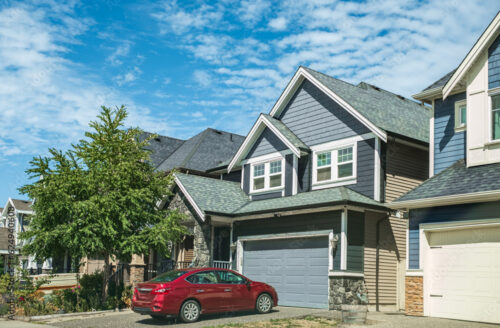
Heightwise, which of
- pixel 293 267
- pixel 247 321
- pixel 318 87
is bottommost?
pixel 247 321

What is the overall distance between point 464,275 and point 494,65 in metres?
6.16

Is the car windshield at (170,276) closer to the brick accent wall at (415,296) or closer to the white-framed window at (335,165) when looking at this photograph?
the brick accent wall at (415,296)

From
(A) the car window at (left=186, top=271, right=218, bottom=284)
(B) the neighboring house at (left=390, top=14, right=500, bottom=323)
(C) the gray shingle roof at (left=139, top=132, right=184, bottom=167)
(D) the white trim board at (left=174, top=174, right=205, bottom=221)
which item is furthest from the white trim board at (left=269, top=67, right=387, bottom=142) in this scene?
(C) the gray shingle roof at (left=139, top=132, right=184, bottom=167)

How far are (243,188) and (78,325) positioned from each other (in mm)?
10782

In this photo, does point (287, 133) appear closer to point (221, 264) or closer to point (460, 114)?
point (221, 264)

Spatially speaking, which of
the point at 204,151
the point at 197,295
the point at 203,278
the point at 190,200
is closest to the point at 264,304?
the point at 203,278

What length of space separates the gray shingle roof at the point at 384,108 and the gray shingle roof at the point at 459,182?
322cm

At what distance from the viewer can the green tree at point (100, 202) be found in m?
18.4

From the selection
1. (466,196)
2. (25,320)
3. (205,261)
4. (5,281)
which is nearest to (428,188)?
(466,196)

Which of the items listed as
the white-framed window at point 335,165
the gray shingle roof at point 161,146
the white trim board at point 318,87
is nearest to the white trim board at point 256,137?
the white trim board at point 318,87

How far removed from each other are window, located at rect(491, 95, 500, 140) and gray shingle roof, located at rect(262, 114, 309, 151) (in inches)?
304

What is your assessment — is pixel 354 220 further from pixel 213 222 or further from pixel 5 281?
pixel 5 281

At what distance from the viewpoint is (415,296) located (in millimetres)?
15773

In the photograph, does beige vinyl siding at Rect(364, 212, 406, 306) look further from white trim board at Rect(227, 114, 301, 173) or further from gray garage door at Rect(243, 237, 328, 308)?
white trim board at Rect(227, 114, 301, 173)
